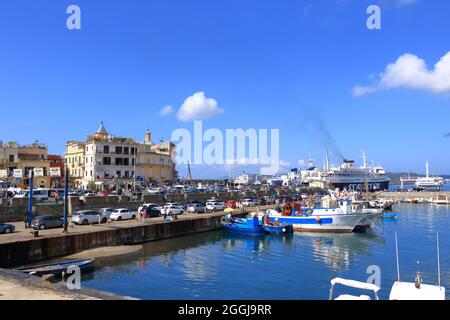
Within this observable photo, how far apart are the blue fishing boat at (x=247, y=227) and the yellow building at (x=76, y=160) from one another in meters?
48.0

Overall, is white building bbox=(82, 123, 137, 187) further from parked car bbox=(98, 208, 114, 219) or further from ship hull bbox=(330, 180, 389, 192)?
ship hull bbox=(330, 180, 389, 192)

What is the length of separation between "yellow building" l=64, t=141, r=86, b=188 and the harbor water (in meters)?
50.3

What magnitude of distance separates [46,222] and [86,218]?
4908 mm

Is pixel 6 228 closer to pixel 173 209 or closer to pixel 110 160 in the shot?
pixel 173 209

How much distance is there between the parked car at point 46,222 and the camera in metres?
36.5

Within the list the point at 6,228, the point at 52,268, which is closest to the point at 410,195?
the point at 6,228

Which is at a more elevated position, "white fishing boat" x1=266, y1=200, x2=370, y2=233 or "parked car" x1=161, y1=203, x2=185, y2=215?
"parked car" x1=161, y1=203, x2=185, y2=215

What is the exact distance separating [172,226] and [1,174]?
29800mm

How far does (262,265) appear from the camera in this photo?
106ft

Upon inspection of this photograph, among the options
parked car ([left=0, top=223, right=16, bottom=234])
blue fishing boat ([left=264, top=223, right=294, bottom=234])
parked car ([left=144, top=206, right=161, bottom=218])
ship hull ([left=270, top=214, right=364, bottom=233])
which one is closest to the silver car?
parked car ([left=144, top=206, right=161, bottom=218])

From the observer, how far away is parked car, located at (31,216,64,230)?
120ft
